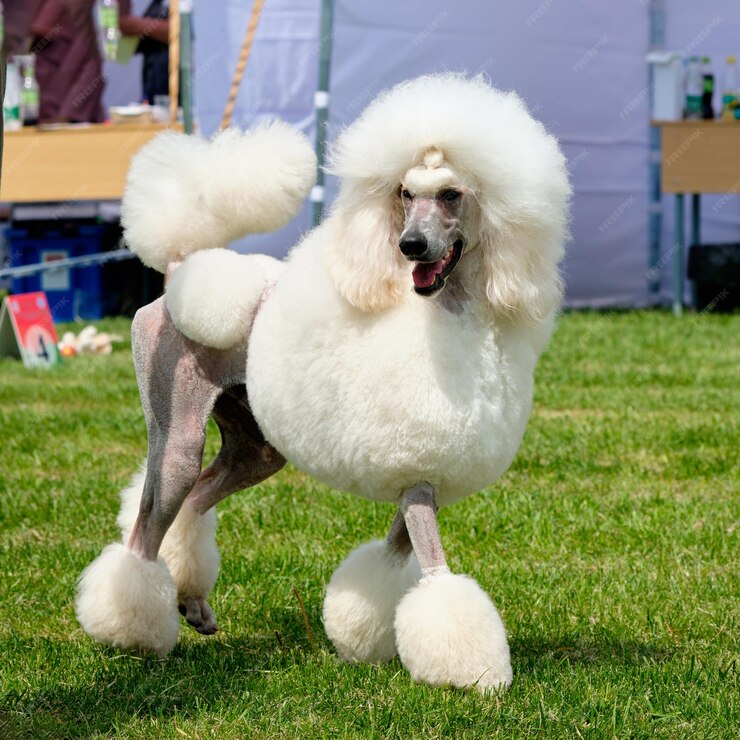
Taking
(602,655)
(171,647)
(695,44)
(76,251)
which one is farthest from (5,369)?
(695,44)

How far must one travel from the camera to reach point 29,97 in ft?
30.5

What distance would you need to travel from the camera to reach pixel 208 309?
2.63m

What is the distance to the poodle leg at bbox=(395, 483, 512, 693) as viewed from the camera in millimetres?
2357

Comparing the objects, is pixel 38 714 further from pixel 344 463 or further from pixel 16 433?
pixel 16 433

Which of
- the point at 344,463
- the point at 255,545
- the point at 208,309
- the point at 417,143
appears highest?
the point at 417,143

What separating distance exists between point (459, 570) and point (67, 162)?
21.0 feet

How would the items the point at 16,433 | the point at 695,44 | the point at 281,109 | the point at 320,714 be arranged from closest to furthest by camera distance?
1. the point at 320,714
2. the point at 16,433
3. the point at 281,109
4. the point at 695,44

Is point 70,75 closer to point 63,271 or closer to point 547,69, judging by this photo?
point 63,271

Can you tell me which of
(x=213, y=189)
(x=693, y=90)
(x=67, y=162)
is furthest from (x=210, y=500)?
(x=693, y=90)

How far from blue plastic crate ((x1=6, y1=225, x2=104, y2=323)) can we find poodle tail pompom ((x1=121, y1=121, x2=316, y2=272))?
6.95 metres

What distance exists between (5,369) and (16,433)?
1.81 m

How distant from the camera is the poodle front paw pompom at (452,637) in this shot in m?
2.36

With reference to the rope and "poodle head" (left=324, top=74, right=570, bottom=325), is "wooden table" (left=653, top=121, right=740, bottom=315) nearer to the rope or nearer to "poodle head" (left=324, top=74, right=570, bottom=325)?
the rope

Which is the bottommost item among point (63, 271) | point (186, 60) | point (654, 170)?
point (63, 271)
